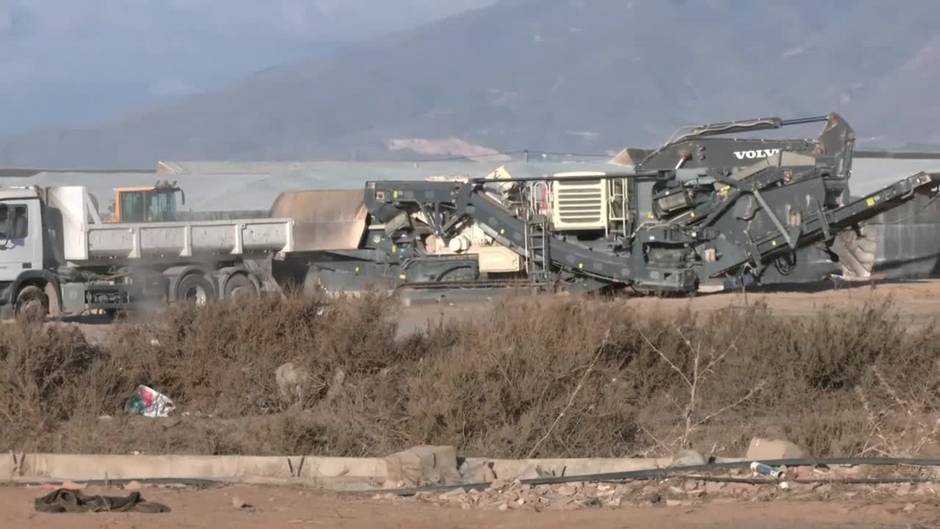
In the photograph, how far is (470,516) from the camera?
10.6m

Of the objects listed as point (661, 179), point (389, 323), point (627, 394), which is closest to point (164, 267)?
point (661, 179)

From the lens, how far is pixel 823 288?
3309cm

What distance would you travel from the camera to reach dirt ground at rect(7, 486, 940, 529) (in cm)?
1005

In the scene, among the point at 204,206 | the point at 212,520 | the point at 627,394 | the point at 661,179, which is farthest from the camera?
the point at 204,206

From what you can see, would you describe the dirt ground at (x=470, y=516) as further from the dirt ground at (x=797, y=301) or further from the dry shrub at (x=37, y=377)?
the dirt ground at (x=797, y=301)

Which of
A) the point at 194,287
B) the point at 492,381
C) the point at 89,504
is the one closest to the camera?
the point at 89,504

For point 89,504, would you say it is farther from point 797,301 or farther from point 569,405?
point 797,301

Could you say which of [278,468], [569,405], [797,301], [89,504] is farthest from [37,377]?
[797,301]

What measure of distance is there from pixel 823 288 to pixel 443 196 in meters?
9.70

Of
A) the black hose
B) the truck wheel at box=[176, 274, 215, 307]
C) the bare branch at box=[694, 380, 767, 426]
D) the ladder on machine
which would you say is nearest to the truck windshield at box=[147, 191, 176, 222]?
the truck wheel at box=[176, 274, 215, 307]

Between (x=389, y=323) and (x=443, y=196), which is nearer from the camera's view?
(x=389, y=323)

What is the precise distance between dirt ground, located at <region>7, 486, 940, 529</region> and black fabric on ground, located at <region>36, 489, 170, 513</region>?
114mm

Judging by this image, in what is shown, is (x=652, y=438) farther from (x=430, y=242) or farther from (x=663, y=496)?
(x=430, y=242)

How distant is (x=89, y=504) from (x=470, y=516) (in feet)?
9.57
